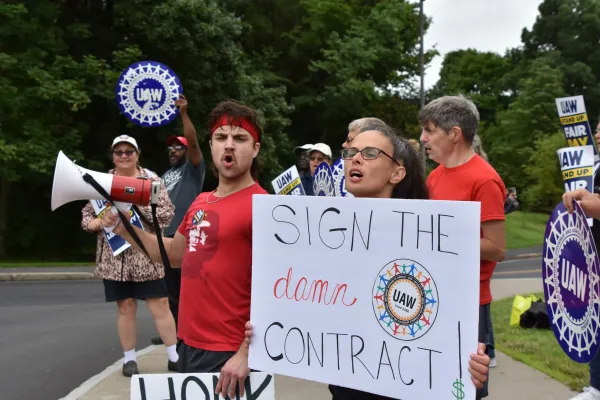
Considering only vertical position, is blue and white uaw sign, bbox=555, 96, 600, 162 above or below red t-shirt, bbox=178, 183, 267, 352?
above

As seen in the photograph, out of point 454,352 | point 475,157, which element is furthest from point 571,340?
point 454,352

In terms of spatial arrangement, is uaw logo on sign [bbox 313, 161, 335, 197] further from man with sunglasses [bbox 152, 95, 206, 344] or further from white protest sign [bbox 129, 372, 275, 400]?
white protest sign [bbox 129, 372, 275, 400]

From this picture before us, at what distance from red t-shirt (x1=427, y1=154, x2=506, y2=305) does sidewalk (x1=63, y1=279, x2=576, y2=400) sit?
194 centimetres

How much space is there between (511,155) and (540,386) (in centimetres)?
4231

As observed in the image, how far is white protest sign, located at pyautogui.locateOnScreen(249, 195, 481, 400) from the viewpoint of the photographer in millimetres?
2064

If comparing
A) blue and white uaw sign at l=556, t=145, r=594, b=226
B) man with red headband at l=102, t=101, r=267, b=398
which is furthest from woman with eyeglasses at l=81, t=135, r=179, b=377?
blue and white uaw sign at l=556, t=145, r=594, b=226

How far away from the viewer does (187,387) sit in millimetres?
2586

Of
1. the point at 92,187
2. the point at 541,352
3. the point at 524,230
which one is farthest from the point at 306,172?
the point at 524,230

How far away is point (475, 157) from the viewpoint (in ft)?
10.6

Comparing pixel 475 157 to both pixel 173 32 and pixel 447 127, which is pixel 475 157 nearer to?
pixel 447 127

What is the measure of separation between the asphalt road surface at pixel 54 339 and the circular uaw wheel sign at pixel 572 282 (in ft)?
12.0

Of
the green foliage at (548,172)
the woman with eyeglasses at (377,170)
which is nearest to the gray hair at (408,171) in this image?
the woman with eyeglasses at (377,170)

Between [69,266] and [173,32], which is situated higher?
[173,32]

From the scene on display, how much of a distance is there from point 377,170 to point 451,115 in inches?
37.1
